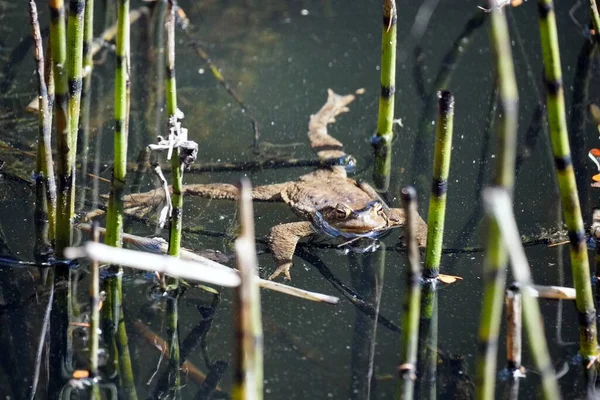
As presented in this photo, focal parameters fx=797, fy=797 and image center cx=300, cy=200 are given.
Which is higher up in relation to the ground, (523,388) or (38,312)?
(38,312)

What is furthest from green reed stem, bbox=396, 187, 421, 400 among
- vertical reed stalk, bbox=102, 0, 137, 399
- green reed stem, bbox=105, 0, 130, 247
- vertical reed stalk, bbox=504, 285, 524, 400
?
green reed stem, bbox=105, 0, 130, 247

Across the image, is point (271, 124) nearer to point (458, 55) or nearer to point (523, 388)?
Result: point (458, 55)

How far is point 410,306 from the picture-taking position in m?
2.01

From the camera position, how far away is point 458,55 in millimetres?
4758

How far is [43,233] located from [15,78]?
1.56 meters

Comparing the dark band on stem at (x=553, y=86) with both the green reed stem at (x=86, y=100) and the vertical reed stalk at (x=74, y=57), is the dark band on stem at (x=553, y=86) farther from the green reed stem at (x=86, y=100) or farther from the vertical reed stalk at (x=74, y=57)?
the green reed stem at (x=86, y=100)

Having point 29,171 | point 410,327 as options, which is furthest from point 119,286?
point 410,327

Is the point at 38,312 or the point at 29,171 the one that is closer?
the point at 38,312

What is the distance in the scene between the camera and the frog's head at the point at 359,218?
11.4ft

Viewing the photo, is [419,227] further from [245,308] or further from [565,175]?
[245,308]

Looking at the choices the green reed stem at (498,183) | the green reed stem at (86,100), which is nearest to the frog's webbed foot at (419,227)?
the green reed stem at (86,100)

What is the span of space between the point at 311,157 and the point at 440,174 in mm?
1573

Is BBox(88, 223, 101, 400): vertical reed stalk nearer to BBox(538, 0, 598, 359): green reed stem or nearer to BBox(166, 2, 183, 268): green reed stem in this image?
BBox(166, 2, 183, 268): green reed stem

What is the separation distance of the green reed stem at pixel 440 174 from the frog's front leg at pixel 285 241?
0.60 meters
